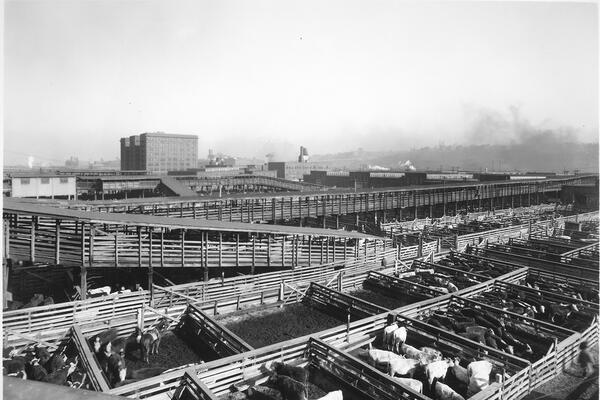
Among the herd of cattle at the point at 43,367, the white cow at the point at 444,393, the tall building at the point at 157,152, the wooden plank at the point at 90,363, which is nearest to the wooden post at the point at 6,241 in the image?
the herd of cattle at the point at 43,367

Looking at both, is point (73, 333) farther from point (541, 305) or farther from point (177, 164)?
point (177, 164)

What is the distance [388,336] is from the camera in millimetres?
15211

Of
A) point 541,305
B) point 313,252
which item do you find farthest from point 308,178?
point 541,305

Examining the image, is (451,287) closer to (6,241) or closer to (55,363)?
(55,363)

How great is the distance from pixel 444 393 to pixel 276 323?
25.4 feet

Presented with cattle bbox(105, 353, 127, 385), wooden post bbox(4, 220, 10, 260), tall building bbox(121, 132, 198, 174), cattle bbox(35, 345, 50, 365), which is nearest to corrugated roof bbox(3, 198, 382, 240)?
wooden post bbox(4, 220, 10, 260)

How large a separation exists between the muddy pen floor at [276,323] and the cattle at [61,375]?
5822mm

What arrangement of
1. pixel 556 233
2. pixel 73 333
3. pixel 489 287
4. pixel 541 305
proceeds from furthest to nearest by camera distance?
1. pixel 556 233
2. pixel 489 287
3. pixel 541 305
4. pixel 73 333

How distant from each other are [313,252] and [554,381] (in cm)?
1458

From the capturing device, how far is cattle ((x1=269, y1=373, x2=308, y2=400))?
1134 cm

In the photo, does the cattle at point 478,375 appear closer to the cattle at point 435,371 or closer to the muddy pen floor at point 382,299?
the cattle at point 435,371

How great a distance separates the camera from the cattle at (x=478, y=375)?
39.0 feet

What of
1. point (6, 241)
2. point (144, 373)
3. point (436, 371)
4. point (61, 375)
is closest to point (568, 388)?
point (436, 371)

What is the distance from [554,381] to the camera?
1304 centimetres
